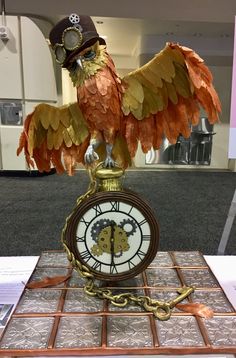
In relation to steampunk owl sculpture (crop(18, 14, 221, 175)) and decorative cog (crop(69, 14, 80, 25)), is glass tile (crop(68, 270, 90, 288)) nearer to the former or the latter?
steampunk owl sculpture (crop(18, 14, 221, 175))

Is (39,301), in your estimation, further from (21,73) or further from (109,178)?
(21,73)

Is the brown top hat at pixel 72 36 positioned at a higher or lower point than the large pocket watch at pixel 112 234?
higher

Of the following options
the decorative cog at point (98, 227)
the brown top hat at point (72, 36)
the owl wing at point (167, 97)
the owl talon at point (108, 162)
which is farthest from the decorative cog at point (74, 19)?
the decorative cog at point (98, 227)

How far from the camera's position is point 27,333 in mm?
547

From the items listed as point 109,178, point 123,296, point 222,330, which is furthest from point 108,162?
point 222,330

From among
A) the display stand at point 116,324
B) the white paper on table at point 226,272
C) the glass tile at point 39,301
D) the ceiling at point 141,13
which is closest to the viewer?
the display stand at point 116,324

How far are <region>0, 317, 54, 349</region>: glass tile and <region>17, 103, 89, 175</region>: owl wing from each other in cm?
29

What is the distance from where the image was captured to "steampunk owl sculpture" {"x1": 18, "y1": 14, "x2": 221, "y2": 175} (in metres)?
0.60

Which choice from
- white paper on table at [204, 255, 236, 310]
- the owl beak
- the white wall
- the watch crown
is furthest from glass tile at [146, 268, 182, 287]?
the white wall

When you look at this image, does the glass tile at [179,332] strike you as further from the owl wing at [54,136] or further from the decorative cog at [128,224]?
the owl wing at [54,136]

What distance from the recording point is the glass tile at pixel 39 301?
615mm

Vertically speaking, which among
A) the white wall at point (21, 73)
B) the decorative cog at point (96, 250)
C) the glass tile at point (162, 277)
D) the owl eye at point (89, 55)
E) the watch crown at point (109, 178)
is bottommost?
the glass tile at point (162, 277)

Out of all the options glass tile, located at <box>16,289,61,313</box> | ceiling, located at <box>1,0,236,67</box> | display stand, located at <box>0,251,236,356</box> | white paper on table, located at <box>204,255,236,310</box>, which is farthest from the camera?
ceiling, located at <box>1,0,236,67</box>

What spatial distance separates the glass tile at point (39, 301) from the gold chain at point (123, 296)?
0.06 m
